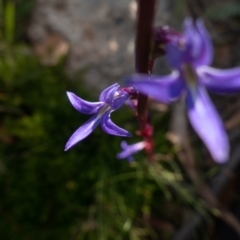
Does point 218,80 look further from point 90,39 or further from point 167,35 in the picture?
point 90,39

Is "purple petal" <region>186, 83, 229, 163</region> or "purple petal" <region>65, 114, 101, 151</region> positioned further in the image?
"purple petal" <region>65, 114, 101, 151</region>

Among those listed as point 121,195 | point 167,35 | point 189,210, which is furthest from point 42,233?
point 167,35

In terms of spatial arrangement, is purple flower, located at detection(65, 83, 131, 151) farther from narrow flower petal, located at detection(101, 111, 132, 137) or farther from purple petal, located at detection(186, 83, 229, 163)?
purple petal, located at detection(186, 83, 229, 163)

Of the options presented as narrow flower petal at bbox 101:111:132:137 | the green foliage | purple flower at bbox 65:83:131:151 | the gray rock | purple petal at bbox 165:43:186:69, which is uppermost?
purple petal at bbox 165:43:186:69

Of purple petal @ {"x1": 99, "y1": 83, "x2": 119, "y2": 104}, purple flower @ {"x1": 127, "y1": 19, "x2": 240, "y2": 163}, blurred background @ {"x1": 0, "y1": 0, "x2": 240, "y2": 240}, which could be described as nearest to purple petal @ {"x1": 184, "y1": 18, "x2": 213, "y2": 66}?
purple flower @ {"x1": 127, "y1": 19, "x2": 240, "y2": 163}

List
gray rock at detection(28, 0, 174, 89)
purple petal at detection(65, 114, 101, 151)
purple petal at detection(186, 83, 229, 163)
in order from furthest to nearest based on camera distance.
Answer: gray rock at detection(28, 0, 174, 89) → purple petal at detection(65, 114, 101, 151) → purple petal at detection(186, 83, 229, 163)

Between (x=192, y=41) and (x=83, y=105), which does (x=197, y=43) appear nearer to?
(x=192, y=41)

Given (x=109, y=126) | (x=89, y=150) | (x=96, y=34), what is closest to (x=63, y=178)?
(x=89, y=150)
